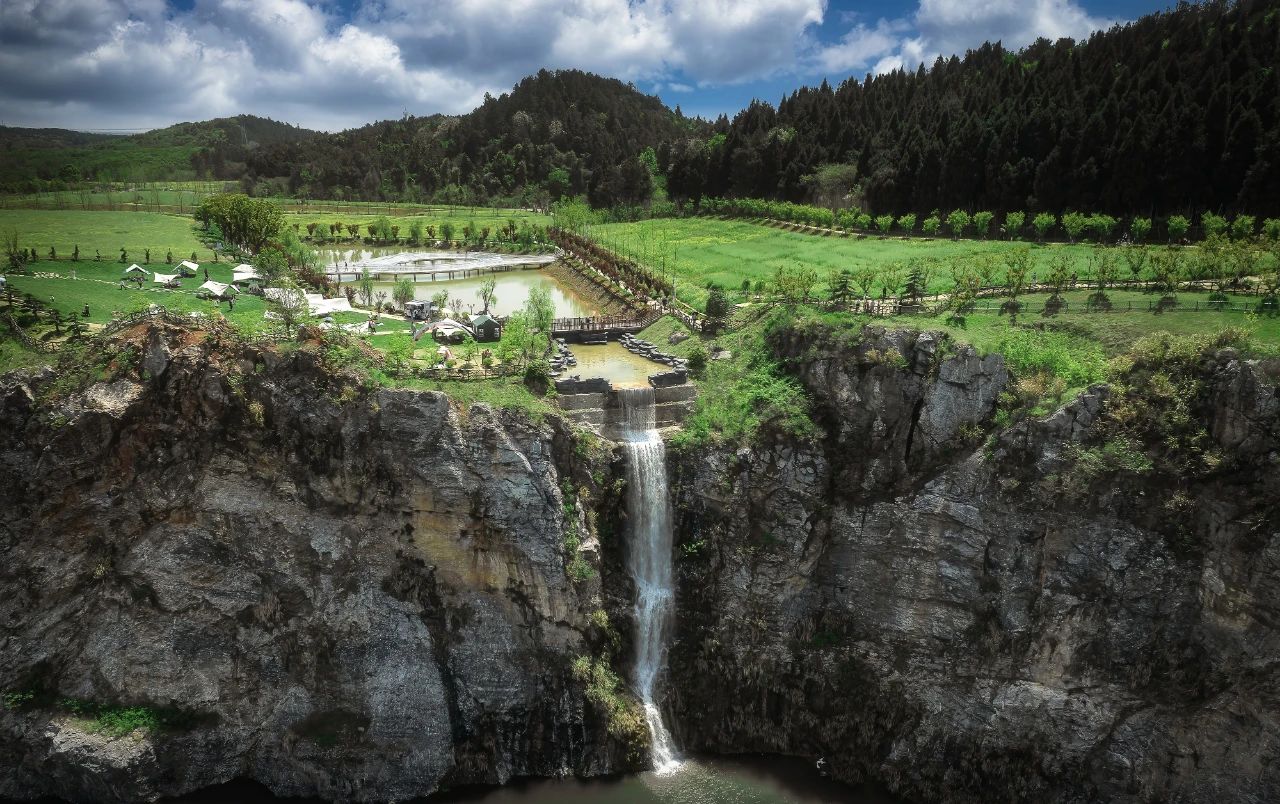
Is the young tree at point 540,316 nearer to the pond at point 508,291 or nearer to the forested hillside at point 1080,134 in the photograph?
the pond at point 508,291

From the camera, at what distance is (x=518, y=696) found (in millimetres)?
29000

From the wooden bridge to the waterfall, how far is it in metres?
9.55

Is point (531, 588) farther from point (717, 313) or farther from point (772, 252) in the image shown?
point (772, 252)

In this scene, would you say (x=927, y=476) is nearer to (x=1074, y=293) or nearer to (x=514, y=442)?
(x=1074, y=293)

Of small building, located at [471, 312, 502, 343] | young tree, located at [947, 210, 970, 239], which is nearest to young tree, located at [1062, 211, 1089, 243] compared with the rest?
young tree, located at [947, 210, 970, 239]

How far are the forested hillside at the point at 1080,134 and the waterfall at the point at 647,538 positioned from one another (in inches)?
1282

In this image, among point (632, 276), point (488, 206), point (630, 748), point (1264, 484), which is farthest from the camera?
point (488, 206)

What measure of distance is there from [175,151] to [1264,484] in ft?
450

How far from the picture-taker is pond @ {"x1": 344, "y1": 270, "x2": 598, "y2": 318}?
48.2 metres

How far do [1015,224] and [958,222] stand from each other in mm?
3791

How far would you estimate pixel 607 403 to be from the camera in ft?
103

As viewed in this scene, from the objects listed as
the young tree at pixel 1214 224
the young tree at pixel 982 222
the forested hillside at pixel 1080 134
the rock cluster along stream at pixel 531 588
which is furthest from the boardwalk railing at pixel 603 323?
the young tree at pixel 1214 224

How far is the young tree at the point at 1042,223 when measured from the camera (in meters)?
44.8

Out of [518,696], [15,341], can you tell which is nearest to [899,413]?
[518,696]
